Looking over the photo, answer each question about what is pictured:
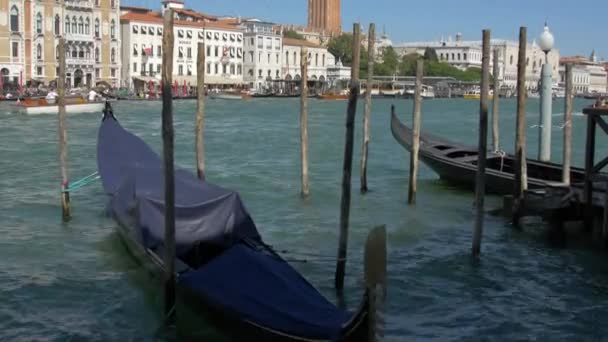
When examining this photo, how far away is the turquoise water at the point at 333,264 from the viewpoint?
15.2 feet

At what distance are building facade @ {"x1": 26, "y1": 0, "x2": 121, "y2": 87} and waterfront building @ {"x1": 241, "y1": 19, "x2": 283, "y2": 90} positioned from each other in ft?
32.1

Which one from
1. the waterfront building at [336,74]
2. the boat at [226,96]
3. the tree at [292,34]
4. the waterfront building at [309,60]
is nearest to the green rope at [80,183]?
the boat at [226,96]

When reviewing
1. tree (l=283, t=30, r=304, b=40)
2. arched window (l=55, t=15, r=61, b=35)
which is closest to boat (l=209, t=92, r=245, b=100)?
arched window (l=55, t=15, r=61, b=35)

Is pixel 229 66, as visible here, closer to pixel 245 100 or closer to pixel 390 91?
pixel 245 100

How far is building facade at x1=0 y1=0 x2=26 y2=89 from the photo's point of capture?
30594 millimetres

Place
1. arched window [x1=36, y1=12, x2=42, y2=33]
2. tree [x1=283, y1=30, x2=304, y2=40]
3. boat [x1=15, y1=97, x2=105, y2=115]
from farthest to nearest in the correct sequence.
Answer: tree [x1=283, y1=30, x2=304, y2=40] < arched window [x1=36, y1=12, x2=42, y2=33] < boat [x1=15, y1=97, x2=105, y2=115]

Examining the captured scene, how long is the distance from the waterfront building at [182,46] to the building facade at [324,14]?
67.5ft

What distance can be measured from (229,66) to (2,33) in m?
15.2

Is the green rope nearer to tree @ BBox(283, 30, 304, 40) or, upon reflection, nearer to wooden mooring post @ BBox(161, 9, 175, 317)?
wooden mooring post @ BBox(161, 9, 175, 317)

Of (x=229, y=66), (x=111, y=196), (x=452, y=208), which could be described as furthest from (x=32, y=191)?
(x=229, y=66)

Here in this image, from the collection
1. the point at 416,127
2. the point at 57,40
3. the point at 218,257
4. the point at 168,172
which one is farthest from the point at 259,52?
the point at 218,257

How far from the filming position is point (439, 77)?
57.8 metres

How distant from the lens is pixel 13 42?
1214 inches

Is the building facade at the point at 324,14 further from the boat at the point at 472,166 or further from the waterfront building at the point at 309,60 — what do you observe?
the boat at the point at 472,166
